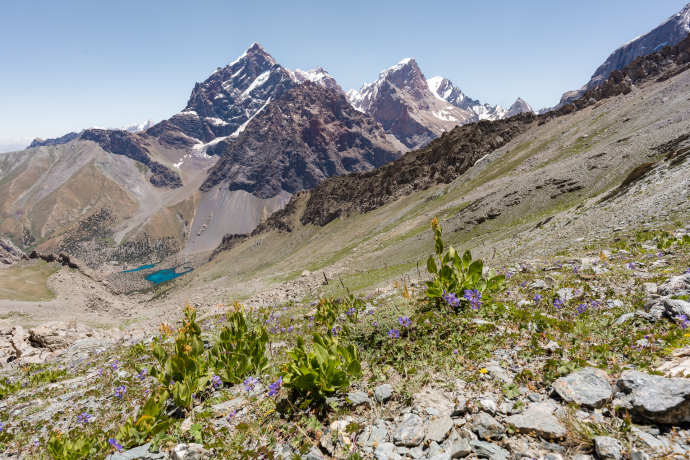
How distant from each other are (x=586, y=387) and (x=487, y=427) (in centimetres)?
120

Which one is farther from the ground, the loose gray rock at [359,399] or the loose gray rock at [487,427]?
the loose gray rock at [359,399]

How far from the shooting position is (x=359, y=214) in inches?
3903

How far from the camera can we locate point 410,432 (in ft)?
11.6

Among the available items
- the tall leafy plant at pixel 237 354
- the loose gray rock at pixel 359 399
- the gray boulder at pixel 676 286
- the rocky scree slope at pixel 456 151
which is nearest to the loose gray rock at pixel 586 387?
the loose gray rock at pixel 359 399

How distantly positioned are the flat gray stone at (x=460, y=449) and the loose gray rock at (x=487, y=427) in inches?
8.0

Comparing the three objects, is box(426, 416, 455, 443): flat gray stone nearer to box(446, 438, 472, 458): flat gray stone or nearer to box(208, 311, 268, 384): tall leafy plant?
box(446, 438, 472, 458): flat gray stone

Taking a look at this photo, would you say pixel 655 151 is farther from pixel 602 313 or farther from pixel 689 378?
pixel 689 378

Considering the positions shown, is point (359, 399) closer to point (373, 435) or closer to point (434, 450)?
point (373, 435)

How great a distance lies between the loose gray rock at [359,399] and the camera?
418 centimetres

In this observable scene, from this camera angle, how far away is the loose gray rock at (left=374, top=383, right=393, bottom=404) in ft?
13.9

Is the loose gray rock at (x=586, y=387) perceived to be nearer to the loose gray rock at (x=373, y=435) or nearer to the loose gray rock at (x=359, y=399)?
the loose gray rock at (x=373, y=435)

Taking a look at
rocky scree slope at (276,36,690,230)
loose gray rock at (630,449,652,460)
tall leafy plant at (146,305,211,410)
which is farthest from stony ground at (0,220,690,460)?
rocky scree slope at (276,36,690,230)

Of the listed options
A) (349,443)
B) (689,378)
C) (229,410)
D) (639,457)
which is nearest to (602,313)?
(689,378)

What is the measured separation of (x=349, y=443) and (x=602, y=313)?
492 cm
